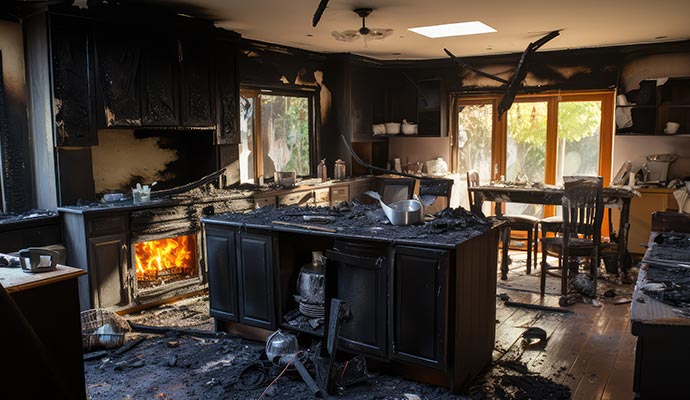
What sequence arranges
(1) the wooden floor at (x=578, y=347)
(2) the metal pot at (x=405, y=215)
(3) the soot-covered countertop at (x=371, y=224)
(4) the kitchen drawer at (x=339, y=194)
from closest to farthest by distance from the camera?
(3) the soot-covered countertop at (x=371, y=224) < (1) the wooden floor at (x=578, y=347) < (2) the metal pot at (x=405, y=215) < (4) the kitchen drawer at (x=339, y=194)

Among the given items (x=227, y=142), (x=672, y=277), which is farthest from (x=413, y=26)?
(x=672, y=277)

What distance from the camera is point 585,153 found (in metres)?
7.62

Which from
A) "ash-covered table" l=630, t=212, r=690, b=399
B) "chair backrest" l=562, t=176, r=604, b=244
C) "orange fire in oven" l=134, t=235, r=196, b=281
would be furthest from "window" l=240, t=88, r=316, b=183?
"ash-covered table" l=630, t=212, r=690, b=399

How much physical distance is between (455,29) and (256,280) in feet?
12.0

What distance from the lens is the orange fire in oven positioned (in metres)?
5.34

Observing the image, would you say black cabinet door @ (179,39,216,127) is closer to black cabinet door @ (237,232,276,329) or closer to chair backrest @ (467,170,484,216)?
black cabinet door @ (237,232,276,329)

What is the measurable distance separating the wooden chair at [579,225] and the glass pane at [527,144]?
91.6 inches

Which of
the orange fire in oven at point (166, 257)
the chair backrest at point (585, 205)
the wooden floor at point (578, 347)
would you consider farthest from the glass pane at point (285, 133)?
the chair backrest at point (585, 205)

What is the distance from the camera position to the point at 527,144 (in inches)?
315

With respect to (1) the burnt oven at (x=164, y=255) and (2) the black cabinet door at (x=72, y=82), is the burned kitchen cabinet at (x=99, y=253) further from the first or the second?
(2) the black cabinet door at (x=72, y=82)

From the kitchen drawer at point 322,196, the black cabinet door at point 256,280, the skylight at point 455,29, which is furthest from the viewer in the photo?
the kitchen drawer at point 322,196

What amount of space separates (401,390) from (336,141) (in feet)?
16.8

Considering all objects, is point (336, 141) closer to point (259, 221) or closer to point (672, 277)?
point (259, 221)

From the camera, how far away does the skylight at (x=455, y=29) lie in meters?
5.83
